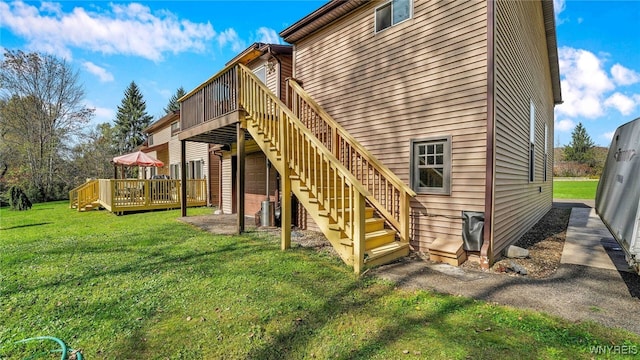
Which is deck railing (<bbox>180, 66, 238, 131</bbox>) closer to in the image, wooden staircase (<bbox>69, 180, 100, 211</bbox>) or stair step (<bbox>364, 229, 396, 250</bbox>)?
stair step (<bbox>364, 229, 396, 250</bbox>)

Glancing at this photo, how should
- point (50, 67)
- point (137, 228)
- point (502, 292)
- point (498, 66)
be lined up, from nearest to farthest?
point (502, 292)
point (498, 66)
point (137, 228)
point (50, 67)

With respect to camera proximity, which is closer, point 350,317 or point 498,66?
point 350,317

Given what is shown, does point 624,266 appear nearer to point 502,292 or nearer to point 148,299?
point 502,292

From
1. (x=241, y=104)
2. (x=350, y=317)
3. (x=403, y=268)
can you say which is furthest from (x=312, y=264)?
(x=241, y=104)

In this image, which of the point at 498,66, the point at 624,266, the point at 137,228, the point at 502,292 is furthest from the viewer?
the point at 137,228

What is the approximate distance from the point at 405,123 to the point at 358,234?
9.00 ft

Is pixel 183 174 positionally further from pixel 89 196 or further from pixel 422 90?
pixel 422 90

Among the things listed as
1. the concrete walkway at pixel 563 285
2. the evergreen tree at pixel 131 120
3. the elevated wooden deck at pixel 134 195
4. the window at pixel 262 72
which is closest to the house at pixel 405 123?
the concrete walkway at pixel 563 285

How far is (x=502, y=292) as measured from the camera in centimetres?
355

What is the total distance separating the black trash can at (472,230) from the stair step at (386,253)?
0.99 metres

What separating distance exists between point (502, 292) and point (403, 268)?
1363 mm

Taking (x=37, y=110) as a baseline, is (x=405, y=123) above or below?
below

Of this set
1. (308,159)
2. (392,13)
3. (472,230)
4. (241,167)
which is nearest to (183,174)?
(241,167)

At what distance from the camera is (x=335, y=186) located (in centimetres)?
449
